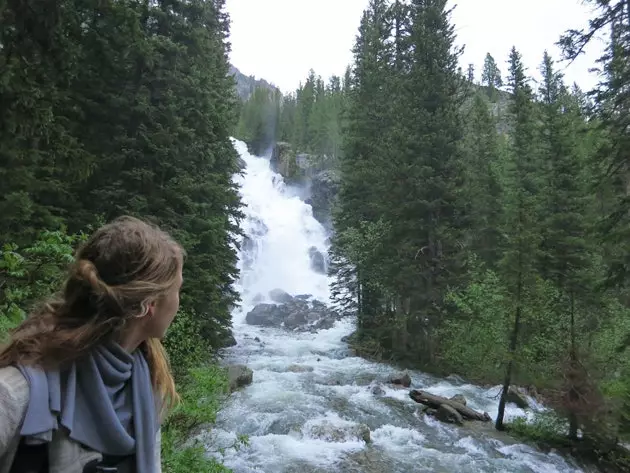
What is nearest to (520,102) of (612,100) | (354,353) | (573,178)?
(573,178)

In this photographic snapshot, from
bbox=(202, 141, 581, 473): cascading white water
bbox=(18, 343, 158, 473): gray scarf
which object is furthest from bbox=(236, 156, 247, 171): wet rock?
bbox=(18, 343, 158, 473): gray scarf

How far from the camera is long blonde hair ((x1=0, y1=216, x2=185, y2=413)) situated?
131 centimetres

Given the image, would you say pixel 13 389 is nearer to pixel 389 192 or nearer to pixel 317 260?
pixel 389 192

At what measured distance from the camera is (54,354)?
130 cm

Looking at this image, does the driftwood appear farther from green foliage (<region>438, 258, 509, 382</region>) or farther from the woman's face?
the woman's face

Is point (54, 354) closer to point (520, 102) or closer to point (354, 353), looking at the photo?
point (354, 353)

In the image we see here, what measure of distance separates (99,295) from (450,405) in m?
14.0

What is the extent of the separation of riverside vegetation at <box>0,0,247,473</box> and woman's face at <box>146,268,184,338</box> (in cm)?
376

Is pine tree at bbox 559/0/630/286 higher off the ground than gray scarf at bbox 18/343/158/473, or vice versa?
pine tree at bbox 559/0/630/286

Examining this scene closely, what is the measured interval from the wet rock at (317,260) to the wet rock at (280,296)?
20.8ft

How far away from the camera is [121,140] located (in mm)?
11297

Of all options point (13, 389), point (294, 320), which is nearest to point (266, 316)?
point (294, 320)

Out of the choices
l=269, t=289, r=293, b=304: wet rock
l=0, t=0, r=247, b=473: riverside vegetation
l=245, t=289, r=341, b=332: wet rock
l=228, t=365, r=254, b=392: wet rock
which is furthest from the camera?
l=269, t=289, r=293, b=304: wet rock

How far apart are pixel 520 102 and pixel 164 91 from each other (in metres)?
23.3
